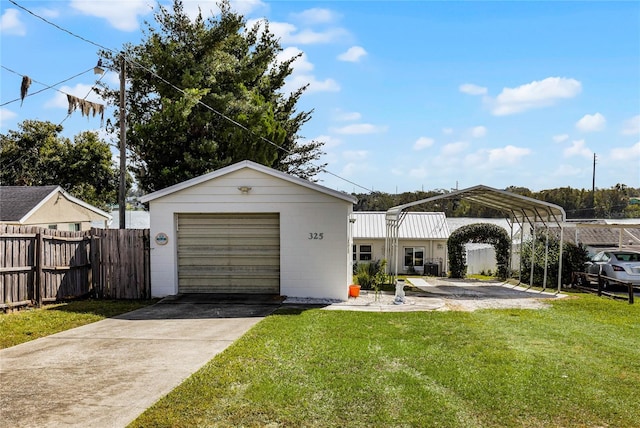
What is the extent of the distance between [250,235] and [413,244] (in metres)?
16.3

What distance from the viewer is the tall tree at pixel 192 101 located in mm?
20953

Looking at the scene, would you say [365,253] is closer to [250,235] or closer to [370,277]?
[370,277]

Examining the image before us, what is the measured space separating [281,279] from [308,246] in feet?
3.79

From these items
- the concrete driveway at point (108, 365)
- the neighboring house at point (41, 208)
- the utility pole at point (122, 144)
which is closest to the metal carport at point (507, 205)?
the concrete driveway at point (108, 365)

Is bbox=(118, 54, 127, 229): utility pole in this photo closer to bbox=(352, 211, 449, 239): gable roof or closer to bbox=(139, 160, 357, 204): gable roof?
bbox=(139, 160, 357, 204): gable roof

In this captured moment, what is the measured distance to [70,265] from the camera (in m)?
12.2

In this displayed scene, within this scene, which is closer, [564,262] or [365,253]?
[564,262]

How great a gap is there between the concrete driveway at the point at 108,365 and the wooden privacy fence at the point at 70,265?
2.27 meters

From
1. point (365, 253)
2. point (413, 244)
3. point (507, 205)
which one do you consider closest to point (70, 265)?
point (507, 205)

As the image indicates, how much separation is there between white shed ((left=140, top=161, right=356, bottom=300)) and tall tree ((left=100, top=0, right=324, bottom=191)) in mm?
7979

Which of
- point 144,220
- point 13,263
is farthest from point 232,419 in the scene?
point 144,220

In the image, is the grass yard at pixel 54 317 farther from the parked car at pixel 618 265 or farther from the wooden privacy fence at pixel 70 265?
the parked car at pixel 618 265

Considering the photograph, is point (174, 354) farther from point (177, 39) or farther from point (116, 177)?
point (116, 177)

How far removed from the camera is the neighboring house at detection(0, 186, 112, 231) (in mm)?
19203
